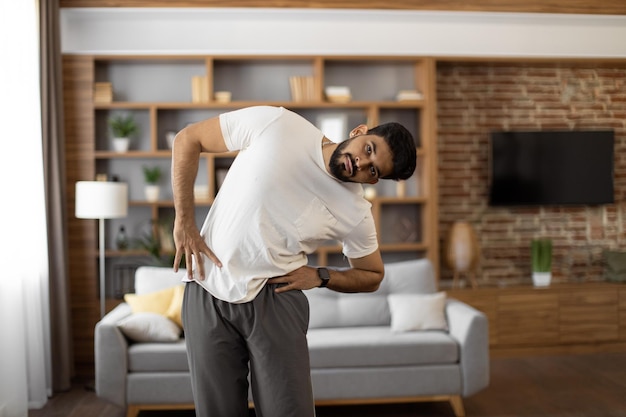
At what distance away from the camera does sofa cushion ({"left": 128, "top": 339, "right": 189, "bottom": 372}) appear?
408cm

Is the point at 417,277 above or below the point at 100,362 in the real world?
above

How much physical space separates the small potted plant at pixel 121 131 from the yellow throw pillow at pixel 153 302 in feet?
5.29

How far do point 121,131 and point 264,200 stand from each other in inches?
160

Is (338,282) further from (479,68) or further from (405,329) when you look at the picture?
(479,68)

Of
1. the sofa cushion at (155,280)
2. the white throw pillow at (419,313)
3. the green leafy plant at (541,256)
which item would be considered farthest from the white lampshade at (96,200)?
the green leafy plant at (541,256)

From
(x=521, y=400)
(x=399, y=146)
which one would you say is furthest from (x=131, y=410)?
(x=399, y=146)

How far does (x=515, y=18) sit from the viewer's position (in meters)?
5.95

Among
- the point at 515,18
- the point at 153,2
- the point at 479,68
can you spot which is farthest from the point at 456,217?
the point at 153,2

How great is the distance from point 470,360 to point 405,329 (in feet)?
1.43

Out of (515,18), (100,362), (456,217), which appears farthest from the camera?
(456,217)

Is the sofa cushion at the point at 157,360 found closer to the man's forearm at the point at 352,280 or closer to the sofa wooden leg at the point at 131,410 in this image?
the sofa wooden leg at the point at 131,410

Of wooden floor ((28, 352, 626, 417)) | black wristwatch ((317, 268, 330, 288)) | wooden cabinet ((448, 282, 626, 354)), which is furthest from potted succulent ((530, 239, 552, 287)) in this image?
black wristwatch ((317, 268, 330, 288))

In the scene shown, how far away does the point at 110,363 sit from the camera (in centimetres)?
401

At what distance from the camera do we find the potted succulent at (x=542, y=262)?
6.00 m
